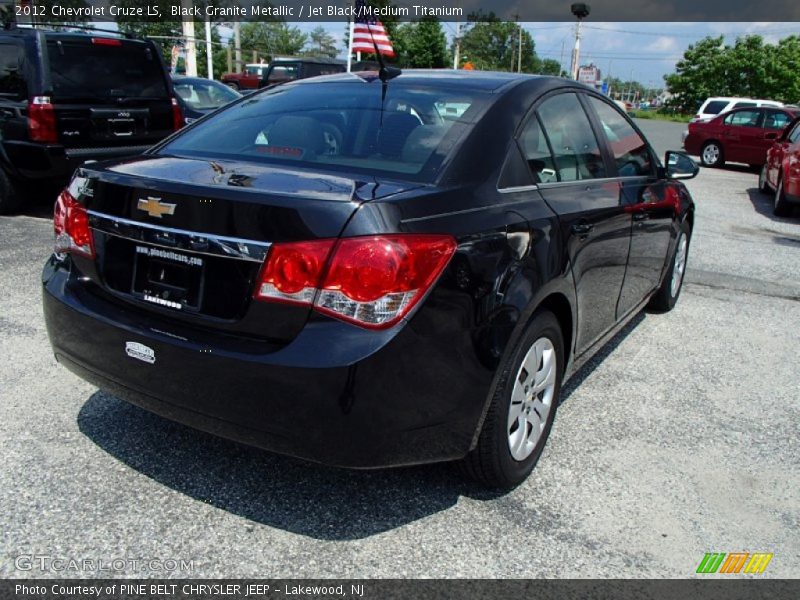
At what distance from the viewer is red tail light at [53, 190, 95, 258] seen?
2697 millimetres

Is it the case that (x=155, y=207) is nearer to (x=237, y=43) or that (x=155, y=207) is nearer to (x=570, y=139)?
(x=570, y=139)

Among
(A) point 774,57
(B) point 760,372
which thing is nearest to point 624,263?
(B) point 760,372

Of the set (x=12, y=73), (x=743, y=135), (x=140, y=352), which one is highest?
(x=12, y=73)

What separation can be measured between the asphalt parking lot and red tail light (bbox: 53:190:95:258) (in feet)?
2.86

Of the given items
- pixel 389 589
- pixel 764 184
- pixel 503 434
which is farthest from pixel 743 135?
pixel 389 589

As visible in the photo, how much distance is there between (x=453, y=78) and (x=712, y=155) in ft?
53.9

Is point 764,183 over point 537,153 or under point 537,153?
under

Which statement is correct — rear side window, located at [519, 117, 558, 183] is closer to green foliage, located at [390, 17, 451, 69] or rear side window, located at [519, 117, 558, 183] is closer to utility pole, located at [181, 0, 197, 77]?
utility pole, located at [181, 0, 197, 77]

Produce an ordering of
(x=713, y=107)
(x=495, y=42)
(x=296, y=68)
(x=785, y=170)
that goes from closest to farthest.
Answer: (x=785, y=170) → (x=296, y=68) → (x=713, y=107) → (x=495, y=42)

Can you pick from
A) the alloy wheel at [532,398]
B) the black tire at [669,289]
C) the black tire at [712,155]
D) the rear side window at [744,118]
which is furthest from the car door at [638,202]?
the black tire at [712,155]

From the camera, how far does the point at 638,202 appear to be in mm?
3934

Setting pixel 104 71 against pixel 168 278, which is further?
pixel 104 71

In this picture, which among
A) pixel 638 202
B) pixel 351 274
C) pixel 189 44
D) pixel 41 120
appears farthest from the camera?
pixel 189 44

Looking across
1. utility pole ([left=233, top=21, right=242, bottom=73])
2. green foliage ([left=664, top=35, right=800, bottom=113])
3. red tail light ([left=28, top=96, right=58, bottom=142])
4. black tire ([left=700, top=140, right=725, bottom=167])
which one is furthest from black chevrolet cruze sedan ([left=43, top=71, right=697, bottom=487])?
green foliage ([left=664, top=35, right=800, bottom=113])
